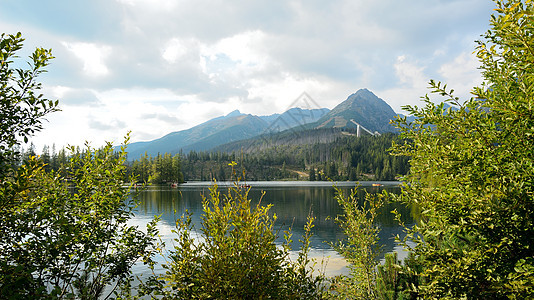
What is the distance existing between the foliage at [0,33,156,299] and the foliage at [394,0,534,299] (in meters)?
4.78

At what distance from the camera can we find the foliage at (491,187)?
12.0 feet

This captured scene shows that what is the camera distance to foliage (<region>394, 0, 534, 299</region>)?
12.0ft

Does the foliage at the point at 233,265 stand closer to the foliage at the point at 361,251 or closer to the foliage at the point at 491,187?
the foliage at the point at 491,187

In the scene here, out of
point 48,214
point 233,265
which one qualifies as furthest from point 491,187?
point 48,214

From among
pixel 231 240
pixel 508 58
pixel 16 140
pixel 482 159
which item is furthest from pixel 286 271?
pixel 508 58

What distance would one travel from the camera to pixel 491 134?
165 inches

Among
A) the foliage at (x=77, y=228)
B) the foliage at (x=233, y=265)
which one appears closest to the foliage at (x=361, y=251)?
the foliage at (x=233, y=265)

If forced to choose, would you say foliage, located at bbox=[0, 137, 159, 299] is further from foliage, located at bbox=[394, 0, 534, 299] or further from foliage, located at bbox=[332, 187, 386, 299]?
foliage, located at bbox=[332, 187, 386, 299]

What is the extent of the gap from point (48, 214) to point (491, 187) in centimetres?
543

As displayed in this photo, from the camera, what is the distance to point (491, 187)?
3.66m

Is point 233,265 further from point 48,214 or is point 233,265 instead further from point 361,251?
point 361,251

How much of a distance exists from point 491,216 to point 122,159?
6052 millimetres

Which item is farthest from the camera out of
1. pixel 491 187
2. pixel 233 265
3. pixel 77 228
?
pixel 233 265

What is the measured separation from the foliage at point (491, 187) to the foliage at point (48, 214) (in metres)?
4.78
